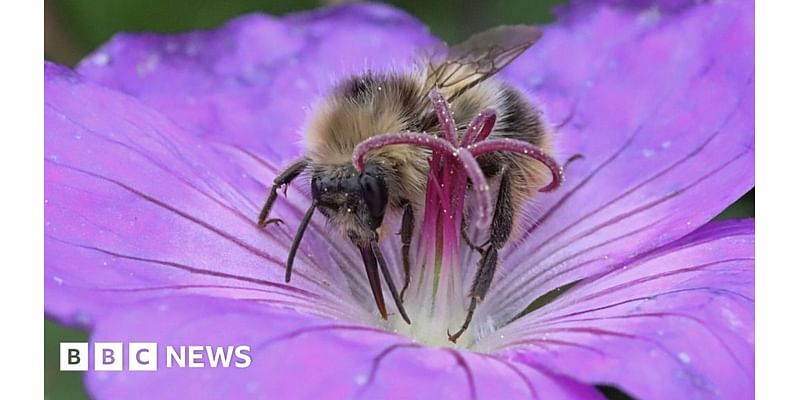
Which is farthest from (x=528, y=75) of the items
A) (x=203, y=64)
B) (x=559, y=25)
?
(x=203, y=64)

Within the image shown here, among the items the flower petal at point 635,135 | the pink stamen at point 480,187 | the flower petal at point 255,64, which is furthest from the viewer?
the flower petal at point 255,64

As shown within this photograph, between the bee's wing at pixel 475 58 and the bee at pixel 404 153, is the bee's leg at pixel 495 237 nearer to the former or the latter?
the bee at pixel 404 153

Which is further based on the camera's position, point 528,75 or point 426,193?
point 528,75

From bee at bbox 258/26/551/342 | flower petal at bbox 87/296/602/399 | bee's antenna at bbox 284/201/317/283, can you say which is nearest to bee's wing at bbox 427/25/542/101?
bee at bbox 258/26/551/342

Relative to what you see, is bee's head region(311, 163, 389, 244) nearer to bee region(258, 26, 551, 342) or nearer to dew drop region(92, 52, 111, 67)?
bee region(258, 26, 551, 342)

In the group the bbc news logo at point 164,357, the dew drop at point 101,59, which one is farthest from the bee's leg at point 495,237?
the dew drop at point 101,59

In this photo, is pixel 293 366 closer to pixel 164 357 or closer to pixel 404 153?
pixel 164 357
